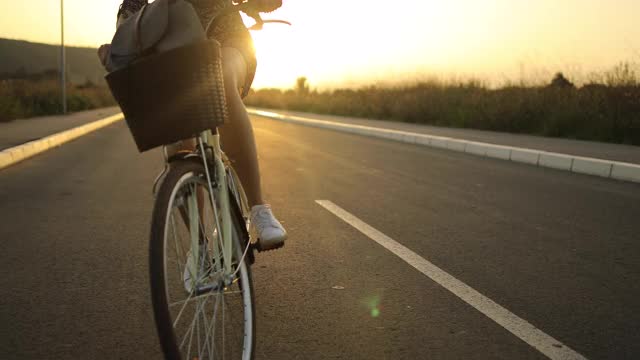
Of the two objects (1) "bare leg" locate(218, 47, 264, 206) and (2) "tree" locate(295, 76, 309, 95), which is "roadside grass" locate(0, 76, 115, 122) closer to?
Answer: (1) "bare leg" locate(218, 47, 264, 206)

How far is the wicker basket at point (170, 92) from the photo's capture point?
6.80 feet

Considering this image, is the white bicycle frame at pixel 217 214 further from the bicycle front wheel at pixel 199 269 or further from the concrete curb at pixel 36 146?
the concrete curb at pixel 36 146

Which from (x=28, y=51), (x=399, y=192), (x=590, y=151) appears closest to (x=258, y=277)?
(x=399, y=192)

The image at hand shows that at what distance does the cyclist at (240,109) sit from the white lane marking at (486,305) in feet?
3.95

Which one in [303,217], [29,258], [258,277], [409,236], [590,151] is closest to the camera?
[258,277]

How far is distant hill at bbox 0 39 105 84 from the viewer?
3967 inches

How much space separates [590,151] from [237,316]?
31.4 feet

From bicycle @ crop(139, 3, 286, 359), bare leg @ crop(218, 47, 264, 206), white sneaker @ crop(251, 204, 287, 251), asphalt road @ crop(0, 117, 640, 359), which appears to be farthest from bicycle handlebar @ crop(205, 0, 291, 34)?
asphalt road @ crop(0, 117, 640, 359)

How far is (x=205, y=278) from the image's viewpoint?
2.31m

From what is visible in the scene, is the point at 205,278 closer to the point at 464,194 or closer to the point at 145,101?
the point at 145,101

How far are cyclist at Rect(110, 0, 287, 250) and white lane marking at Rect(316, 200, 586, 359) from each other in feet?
3.95

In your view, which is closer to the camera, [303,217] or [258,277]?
[258,277]

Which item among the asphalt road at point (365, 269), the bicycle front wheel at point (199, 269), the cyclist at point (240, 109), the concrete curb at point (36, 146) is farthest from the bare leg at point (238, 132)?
the concrete curb at point (36, 146)

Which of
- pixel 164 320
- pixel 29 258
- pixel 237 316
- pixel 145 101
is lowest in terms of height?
pixel 29 258
